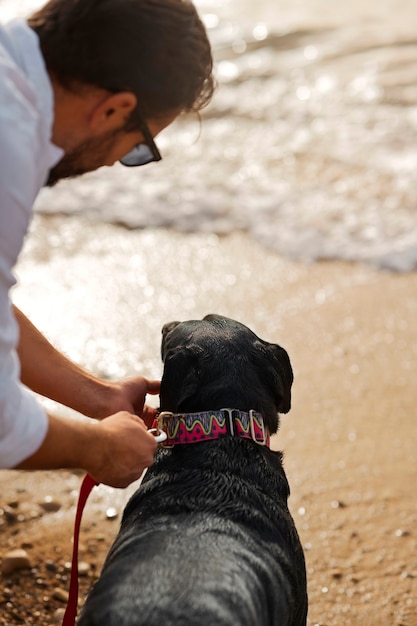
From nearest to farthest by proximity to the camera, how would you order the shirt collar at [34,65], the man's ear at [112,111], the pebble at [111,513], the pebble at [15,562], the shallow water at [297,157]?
the shirt collar at [34,65] < the man's ear at [112,111] < the pebble at [15,562] < the pebble at [111,513] < the shallow water at [297,157]

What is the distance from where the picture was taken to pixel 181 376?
2.96 m

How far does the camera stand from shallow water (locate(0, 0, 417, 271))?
628 centimetres

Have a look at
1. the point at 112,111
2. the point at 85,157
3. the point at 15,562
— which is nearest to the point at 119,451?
the point at 85,157

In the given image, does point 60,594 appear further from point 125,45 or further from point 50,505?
point 125,45

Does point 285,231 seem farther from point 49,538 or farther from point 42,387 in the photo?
point 42,387

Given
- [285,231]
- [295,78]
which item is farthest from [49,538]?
[295,78]

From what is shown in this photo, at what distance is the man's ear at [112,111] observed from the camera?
2.26 metres

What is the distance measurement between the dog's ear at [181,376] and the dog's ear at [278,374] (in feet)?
0.74

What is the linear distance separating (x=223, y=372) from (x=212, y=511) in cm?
48

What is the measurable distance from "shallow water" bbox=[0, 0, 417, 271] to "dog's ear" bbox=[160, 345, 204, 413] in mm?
3046

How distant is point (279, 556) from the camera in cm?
263

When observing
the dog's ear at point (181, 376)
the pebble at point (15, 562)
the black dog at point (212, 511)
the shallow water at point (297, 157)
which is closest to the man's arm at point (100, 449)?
the black dog at point (212, 511)

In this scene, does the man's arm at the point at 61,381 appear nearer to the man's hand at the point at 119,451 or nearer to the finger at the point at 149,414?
the finger at the point at 149,414

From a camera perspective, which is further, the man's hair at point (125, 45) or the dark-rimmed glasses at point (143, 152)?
the dark-rimmed glasses at point (143, 152)
